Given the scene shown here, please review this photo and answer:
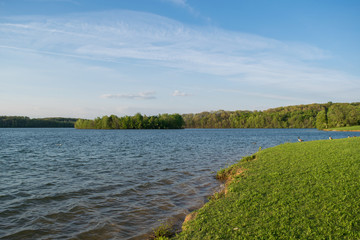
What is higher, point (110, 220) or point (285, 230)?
point (285, 230)

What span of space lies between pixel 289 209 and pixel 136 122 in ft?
520

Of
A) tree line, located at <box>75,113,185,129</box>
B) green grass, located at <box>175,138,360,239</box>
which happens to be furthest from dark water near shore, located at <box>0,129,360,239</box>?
tree line, located at <box>75,113,185,129</box>

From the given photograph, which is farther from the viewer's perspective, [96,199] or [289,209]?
[96,199]

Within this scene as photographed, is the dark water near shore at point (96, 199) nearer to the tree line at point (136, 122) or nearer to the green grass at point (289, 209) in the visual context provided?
the green grass at point (289, 209)

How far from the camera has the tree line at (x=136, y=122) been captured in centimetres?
16300

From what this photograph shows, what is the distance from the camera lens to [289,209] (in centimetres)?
729

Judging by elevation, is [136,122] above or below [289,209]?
above

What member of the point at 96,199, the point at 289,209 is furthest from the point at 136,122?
the point at 289,209

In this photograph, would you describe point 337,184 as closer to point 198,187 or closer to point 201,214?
point 201,214

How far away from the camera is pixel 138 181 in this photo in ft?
49.8

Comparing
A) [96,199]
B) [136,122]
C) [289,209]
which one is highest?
[136,122]

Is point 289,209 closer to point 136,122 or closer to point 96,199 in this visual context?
point 96,199

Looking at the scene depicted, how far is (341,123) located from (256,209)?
124118 mm

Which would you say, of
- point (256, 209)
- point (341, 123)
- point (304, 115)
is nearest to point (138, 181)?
point (256, 209)
